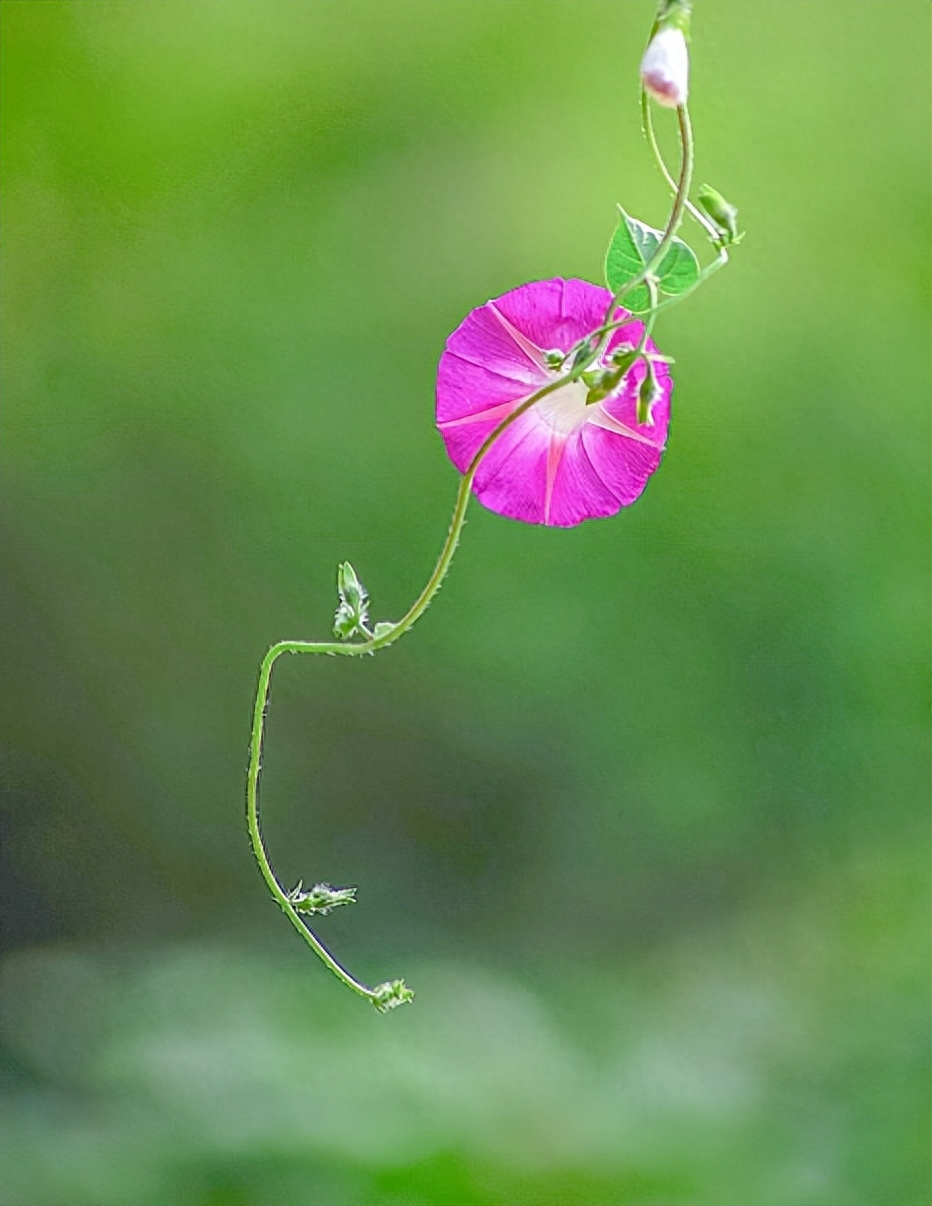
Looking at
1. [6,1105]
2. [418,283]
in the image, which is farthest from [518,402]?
[6,1105]

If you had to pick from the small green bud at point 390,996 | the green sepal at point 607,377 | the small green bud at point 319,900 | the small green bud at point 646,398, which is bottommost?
the small green bud at point 390,996

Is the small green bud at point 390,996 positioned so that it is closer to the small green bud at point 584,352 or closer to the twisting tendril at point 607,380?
the twisting tendril at point 607,380

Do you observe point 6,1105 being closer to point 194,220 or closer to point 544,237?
point 194,220

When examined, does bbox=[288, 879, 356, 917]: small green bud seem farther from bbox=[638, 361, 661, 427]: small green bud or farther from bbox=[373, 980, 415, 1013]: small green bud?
bbox=[638, 361, 661, 427]: small green bud

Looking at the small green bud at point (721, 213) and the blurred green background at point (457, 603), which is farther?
the blurred green background at point (457, 603)

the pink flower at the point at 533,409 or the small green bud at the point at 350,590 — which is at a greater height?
the pink flower at the point at 533,409

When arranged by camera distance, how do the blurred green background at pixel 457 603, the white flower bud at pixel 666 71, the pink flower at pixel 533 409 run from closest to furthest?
the white flower bud at pixel 666 71 < the pink flower at pixel 533 409 < the blurred green background at pixel 457 603

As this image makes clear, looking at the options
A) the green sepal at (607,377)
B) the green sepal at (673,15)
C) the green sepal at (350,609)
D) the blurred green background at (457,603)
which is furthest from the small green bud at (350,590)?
the blurred green background at (457,603)

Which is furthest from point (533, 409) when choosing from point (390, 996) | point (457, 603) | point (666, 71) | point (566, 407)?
point (457, 603)
